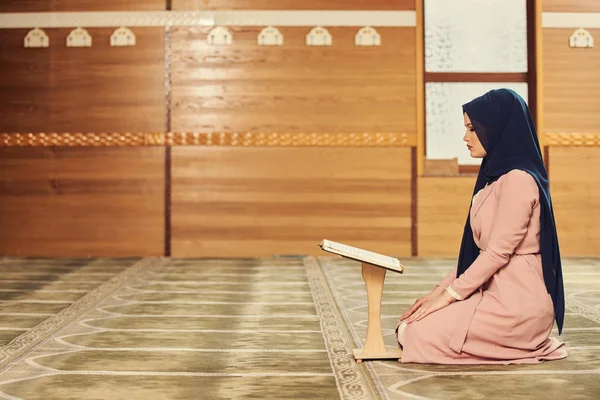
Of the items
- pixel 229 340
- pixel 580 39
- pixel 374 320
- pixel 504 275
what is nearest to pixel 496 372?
pixel 504 275

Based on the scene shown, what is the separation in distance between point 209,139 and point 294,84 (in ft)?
3.08

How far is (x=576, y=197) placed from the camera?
19.9ft

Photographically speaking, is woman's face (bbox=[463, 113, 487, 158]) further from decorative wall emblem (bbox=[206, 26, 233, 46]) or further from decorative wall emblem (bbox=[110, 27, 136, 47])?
decorative wall emblem (bbox=[110, 27, 136, 47])

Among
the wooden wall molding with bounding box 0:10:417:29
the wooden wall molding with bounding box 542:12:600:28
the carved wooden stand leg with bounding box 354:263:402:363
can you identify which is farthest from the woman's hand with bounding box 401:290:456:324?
the wooden wall molding with bounding box 542:12:600:28

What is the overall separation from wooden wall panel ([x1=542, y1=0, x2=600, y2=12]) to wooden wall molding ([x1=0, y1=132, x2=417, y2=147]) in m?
1.74

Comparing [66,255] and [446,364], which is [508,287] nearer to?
[446,364]

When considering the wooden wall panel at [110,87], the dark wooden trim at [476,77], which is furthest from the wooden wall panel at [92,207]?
the dark wooden trim at [476,77]

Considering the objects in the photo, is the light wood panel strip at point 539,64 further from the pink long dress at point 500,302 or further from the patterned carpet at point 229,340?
the pink long dress at point 500,302

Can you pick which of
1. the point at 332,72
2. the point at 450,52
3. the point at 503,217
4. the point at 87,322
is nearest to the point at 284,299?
the point at 87,322

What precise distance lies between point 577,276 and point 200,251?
3216mm

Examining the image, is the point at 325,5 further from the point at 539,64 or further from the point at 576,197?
the point at 576,197

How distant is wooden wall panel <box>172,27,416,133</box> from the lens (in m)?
6.05

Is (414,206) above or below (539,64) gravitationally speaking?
below

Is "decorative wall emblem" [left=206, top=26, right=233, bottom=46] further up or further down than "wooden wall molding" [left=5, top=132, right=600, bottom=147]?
further up
